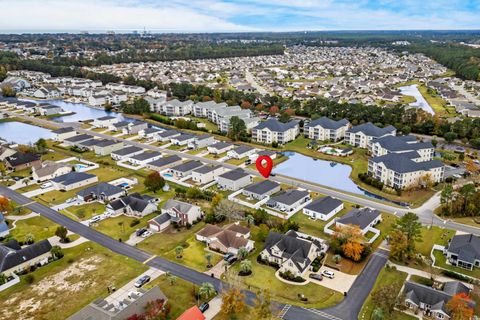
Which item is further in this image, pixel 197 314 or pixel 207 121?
pixel 207 121

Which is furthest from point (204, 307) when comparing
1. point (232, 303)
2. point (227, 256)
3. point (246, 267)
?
point (227, 256)

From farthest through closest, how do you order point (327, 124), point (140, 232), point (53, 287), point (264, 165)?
point (327, 124) < point (264, 165) < point (140, 232) < point (53, 287)

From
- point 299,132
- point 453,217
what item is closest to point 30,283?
point 453,217

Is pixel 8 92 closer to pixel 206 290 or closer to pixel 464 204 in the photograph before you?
pixel 206 290

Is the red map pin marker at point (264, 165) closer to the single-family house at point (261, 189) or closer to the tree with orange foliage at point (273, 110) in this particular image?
the single-family house at point (261, 189)

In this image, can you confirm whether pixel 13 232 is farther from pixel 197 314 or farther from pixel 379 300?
pixel 379 300

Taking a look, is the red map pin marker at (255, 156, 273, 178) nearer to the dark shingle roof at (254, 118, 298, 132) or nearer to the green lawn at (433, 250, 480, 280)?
the dark shingle roof at (254, 118, 298, 132)
